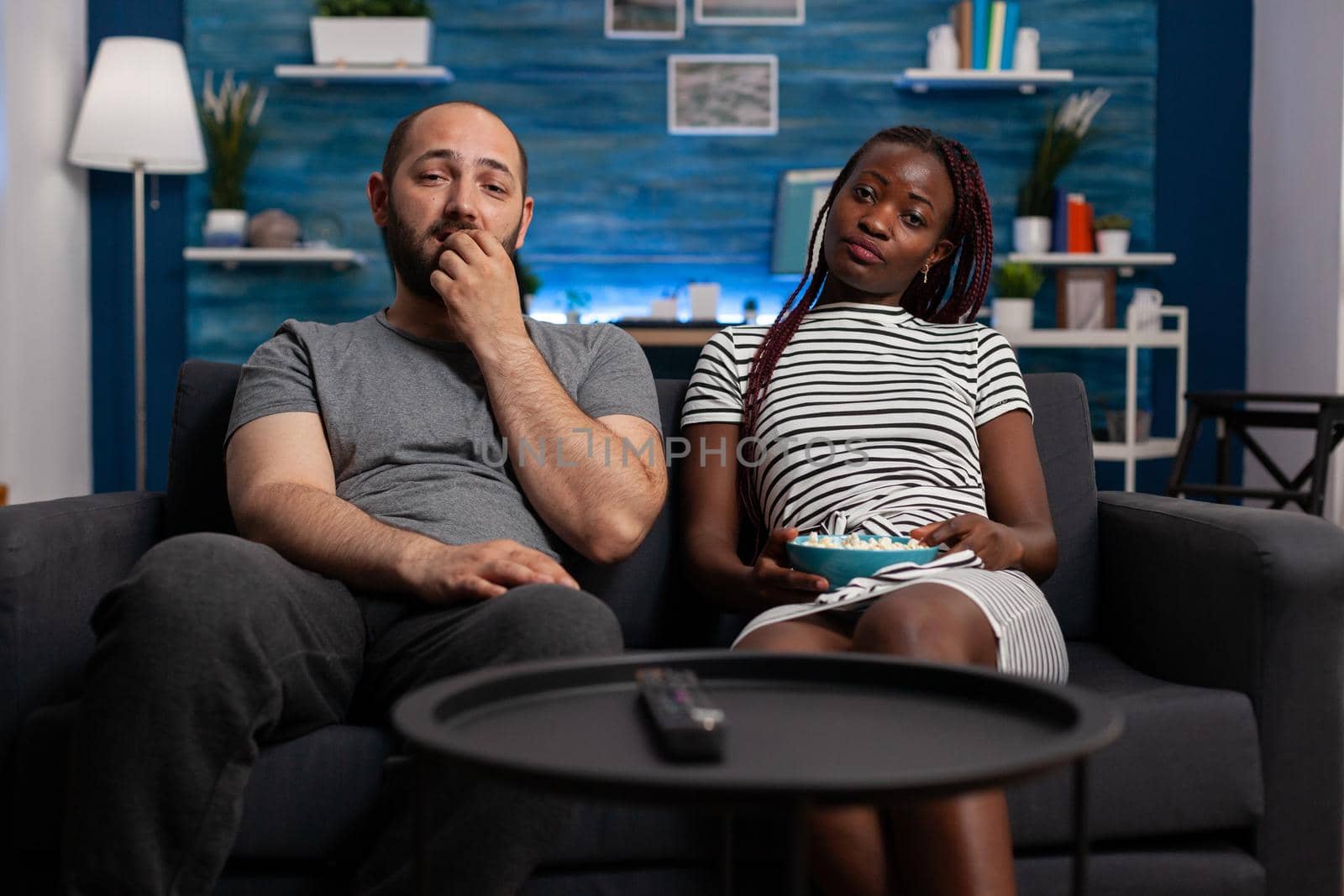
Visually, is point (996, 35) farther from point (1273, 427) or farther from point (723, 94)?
point (1273, 427)

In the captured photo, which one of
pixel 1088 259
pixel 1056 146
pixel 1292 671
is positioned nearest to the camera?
pixel 1292 671

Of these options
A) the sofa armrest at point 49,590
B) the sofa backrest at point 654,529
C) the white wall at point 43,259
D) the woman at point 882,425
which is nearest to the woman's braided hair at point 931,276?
the woman at point 882,425

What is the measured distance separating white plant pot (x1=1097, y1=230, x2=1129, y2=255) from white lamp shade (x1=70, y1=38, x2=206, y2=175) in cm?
311

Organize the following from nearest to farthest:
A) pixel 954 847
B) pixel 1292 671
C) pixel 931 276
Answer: pixel 954 847, pixel 1292 671, pixel 931 276

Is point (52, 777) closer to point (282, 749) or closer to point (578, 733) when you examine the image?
point (282, 749)

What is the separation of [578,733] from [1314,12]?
427 centimetres

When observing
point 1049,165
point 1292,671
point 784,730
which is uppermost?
point 1049,165

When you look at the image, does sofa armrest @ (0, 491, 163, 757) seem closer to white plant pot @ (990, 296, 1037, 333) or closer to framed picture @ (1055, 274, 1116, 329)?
white plant pot @ (990, 296, 1037, 333)

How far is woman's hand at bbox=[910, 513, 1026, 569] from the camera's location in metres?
1.51

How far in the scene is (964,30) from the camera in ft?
14.3

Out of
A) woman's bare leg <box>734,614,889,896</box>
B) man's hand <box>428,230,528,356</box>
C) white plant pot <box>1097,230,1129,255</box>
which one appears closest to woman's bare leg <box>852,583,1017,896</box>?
woman's bare leg <box>734,614,889,896</box>

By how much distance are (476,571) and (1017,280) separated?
10.5ft

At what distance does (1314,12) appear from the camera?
13.5 feet

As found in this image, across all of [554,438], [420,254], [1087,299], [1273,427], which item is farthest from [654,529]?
[1087,299]
